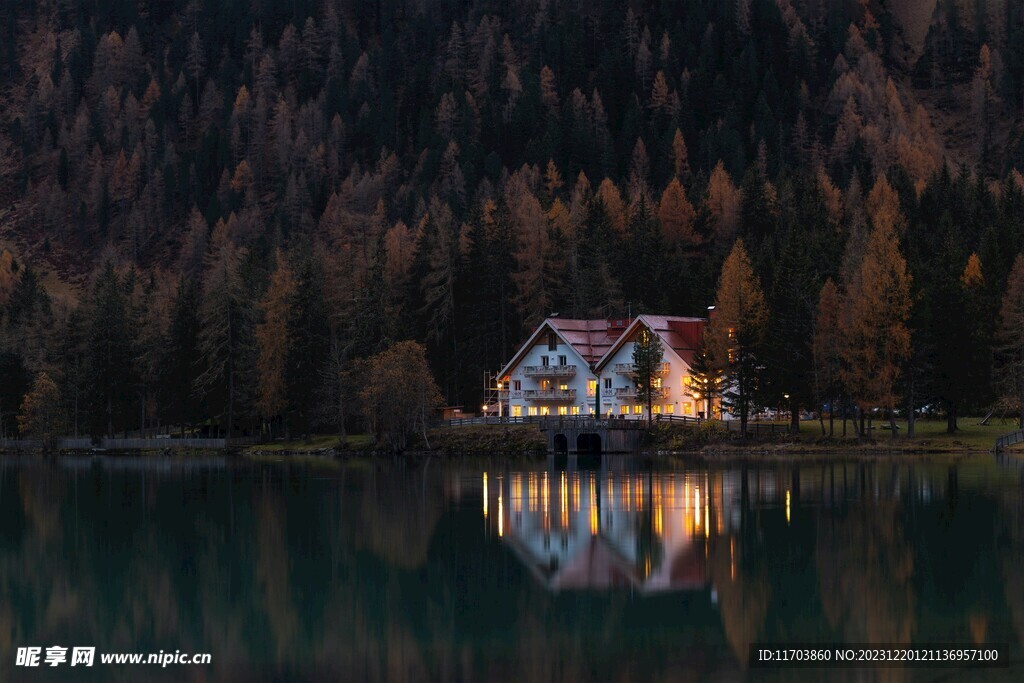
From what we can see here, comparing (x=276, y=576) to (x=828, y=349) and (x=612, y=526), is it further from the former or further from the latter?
(x=828, y=349)

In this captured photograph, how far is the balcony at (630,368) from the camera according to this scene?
117 metres

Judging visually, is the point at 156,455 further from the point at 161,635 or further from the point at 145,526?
the point at 161,635

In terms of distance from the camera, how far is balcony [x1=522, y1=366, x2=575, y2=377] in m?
125

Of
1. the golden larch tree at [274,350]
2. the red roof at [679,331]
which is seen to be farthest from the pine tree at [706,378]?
the golden larch tree at [274,350]

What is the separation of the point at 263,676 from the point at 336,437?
323ft

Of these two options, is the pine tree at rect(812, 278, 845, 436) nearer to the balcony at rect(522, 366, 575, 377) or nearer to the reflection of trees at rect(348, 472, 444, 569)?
the balcony at rect(522, 366, 575, 377)

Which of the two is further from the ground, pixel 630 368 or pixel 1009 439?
pixel 630 368

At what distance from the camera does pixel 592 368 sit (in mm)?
124125

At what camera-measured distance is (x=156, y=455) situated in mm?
125375

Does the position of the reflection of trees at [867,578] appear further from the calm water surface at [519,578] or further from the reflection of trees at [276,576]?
the reflection of trees at [276,576]

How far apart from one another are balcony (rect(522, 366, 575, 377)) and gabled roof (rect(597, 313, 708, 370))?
8.86 ft

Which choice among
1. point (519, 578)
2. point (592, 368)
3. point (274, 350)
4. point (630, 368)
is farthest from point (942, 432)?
point (519, 578)

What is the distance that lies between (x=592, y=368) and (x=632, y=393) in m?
5.14

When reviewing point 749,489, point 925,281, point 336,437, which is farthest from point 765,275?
point 749,489
